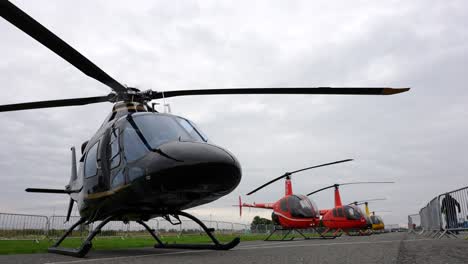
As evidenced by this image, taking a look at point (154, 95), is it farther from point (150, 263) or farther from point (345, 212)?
point (345, 212)

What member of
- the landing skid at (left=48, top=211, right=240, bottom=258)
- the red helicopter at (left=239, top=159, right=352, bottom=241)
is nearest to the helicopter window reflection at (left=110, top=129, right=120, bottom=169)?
the landing skid at (left=48, top=211, right=240, bottom=258)

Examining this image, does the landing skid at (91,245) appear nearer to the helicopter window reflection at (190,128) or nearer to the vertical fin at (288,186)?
the helicopter window reflection at (190,128)

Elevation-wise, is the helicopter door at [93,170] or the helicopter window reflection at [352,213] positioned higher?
the helicopter door at [93,170]

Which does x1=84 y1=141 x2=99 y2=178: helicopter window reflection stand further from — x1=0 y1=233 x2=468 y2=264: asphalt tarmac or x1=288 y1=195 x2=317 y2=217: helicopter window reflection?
x1=288 y1=195 x2=317 y2=217: helicopter window reflection

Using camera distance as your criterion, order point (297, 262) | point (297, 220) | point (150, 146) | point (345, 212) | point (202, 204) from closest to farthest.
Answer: point (297, 262)
point (150, 146)
point (202, 204)
point (297, 220)
point (345, 212)

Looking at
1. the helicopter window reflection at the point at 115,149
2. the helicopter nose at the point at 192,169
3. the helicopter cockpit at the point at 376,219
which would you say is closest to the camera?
the helicopter nose at the point at 192,169

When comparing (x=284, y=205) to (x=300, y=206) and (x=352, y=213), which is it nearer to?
(x=300, y=206)

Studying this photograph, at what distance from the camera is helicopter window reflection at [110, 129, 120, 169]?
6.51 m

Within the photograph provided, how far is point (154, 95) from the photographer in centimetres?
820

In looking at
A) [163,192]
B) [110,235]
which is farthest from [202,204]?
[110,235]

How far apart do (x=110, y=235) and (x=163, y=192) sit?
18702 mm

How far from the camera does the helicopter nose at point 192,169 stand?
5453 millimetres

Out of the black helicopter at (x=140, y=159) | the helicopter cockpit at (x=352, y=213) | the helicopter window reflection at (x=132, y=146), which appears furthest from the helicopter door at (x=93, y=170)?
the helicopter cockpit at (x=352, y=213)

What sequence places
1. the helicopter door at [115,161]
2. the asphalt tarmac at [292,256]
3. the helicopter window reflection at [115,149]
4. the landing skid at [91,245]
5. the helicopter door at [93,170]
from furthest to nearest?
the helicopter door at [93,170]
the helicopter window reflection at [115,149]
the helicopter door at [115,161]
the landing skid at [91,245]
the asphalt tarmac at [292,256]
